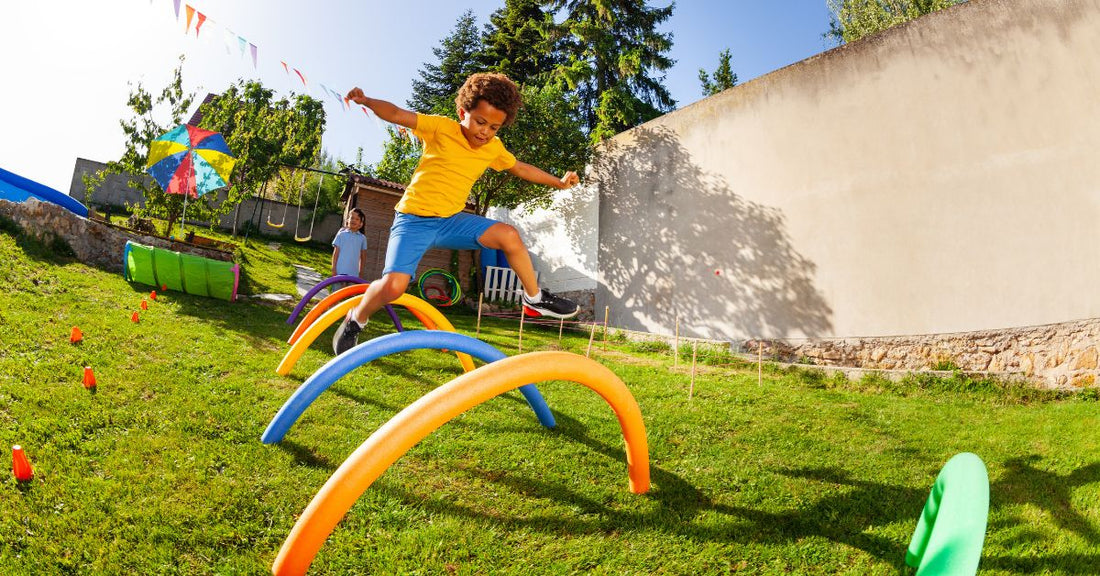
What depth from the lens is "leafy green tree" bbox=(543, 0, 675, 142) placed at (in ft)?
68.1

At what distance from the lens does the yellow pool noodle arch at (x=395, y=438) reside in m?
2.10

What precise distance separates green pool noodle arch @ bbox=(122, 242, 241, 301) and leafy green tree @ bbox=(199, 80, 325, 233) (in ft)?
12.5

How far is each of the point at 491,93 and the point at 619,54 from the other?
66.2 feet

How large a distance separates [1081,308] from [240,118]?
16.5 meters

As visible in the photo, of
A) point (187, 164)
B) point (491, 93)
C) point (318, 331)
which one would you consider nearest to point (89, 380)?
point (318, 331)

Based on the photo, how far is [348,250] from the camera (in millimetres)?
8219

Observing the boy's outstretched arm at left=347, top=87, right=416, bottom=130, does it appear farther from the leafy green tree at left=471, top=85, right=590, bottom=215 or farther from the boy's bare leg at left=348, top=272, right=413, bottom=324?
the leafy green tree at left=471, top=85, right=590, bottom=215

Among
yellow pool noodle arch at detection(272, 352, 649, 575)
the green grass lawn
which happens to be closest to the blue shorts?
the green grass lawn

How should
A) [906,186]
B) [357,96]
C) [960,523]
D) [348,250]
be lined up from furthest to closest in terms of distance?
[348,250] → [906,186] → [357,96] → [960,523]

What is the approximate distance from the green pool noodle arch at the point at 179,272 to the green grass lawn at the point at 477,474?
2.55 meters

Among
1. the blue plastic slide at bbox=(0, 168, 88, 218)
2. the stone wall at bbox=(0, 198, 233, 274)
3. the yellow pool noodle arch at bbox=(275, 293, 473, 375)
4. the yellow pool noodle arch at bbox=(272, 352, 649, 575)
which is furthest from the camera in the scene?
the blue plastic slide at bbox=(0, 168, 88, 218)

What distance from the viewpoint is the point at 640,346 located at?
419 inches

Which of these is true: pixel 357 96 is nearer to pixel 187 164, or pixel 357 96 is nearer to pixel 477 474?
pixel 477 474

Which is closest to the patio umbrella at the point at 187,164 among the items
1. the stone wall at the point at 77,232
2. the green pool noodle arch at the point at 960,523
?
the stone wall at the point at 77,232
